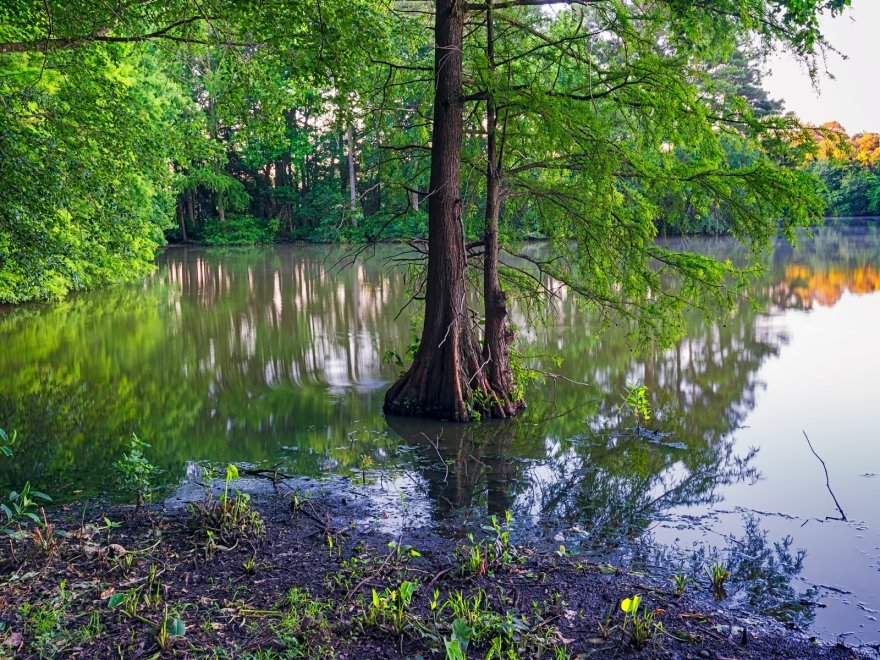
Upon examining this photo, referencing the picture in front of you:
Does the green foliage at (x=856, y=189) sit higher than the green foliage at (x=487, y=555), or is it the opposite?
the green foliage at (x=856, y=189)

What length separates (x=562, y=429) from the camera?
9.02 meters

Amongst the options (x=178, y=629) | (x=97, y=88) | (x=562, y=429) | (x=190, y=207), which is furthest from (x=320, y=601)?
(x=190, y=207)

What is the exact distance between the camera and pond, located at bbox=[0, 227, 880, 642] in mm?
5855

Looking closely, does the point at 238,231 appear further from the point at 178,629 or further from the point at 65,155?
the point at 178,629

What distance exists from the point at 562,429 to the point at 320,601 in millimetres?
5260

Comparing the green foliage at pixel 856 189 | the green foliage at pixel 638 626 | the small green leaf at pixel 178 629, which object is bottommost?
the green foliage at pixel 638 626

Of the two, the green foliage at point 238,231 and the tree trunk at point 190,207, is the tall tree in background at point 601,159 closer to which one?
the green foliage at point 238,231

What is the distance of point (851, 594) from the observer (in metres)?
4.97

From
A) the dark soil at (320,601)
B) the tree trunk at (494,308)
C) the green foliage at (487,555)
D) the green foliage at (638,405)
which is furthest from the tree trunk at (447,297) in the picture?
the green foliage at (487,555)

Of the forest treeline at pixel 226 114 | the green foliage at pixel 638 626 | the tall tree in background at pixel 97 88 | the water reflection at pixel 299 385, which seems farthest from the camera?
the forest treeline at pixel 226 114

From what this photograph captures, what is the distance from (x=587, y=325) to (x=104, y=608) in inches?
536

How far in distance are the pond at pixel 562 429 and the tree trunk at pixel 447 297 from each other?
376 mm

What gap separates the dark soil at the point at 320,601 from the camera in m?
3.72

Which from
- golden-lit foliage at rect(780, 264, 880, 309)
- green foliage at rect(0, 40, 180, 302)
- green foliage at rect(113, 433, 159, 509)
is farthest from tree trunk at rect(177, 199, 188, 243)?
green foliage at rect(113, 433, 159, 509)
